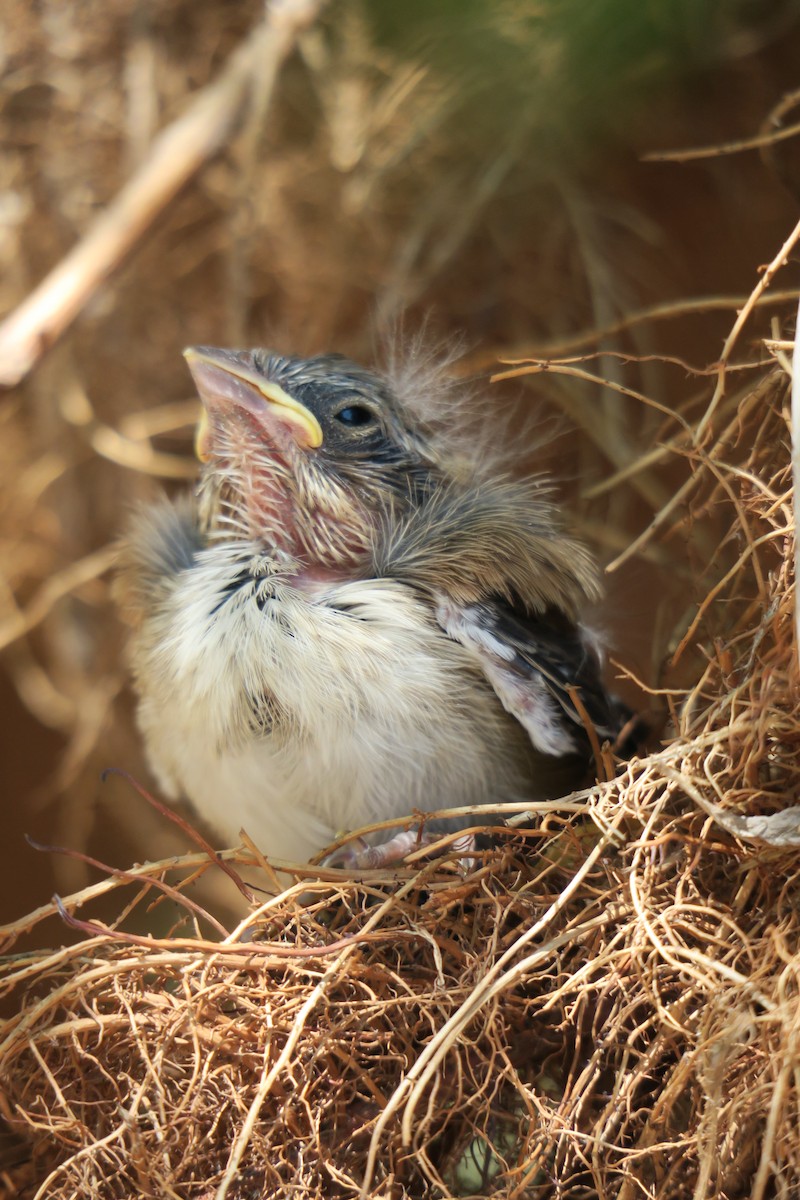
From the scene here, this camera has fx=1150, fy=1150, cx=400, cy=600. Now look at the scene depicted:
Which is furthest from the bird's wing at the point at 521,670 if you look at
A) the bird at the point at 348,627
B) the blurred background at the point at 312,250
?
the blurred background at the point at 312,250

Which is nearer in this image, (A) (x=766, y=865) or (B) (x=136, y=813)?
(A) (x=766, y=865)

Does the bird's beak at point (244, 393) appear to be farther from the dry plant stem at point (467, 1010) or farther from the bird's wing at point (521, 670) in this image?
Result: the dry plant stem at point (467, 1010)

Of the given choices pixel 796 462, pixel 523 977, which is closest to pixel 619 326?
A: pixel 796 462

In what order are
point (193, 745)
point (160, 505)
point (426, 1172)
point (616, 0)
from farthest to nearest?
point (160, 505), point (193, 745), point (426, 1172), point (616, 0)

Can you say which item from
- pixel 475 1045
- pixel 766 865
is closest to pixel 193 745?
pixel 475 1045

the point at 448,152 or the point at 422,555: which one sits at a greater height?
the point at 448,152

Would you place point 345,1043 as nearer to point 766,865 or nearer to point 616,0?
point 766,865

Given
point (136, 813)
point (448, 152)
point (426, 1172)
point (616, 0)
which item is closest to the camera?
point (616, 0)
